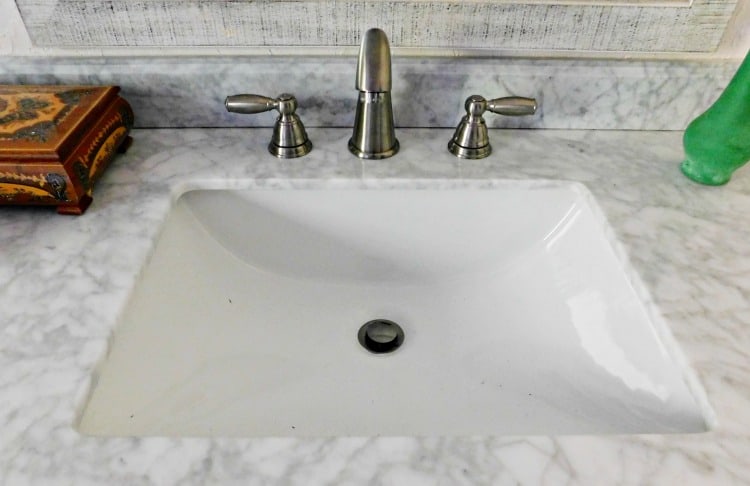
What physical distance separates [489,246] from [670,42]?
0.35 m

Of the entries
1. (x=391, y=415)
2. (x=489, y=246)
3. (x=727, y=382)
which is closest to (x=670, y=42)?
(x=489, y=246)

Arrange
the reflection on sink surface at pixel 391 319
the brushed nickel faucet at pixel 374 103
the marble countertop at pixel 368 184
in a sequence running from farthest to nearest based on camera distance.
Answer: the brushed nickel faucet at pixel 374 103 < the reflection on sink surface at pixel 391 319 < the marble countertop at pixel 368 184

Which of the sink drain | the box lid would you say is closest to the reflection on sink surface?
the sink drain

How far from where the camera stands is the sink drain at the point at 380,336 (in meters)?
0.62

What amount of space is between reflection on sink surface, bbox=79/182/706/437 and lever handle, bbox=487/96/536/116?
86 millimetres

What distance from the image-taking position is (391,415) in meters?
0.55

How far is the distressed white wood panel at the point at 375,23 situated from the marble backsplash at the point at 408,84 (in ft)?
0.08

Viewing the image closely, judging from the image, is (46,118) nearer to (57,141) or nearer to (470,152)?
(57,141)

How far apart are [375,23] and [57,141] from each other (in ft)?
1.25

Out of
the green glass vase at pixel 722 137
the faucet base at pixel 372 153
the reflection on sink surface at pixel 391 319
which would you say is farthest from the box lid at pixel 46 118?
the green glass vase at pixel 722 137

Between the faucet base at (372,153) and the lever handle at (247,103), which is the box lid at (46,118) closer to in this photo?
the lever handle at (247,103)

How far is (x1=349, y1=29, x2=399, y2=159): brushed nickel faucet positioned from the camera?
0.57 meters

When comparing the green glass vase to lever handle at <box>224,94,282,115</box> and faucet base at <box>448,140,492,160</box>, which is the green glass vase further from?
lever handle at <box>224,94,282,115</box>

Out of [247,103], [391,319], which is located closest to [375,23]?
[247,103]
